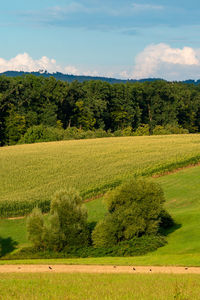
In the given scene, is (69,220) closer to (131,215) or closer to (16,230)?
(131,215)

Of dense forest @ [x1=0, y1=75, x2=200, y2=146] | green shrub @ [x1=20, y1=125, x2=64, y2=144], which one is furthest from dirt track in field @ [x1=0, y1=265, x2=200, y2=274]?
dense forest @ [x1=0, y1=75, x2=200, y2=146]

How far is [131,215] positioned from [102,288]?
19.4m

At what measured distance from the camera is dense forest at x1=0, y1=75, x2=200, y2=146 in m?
114

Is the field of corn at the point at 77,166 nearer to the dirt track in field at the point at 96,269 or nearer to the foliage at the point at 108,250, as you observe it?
the foliage at the point at 108,250

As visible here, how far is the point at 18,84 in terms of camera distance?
116m

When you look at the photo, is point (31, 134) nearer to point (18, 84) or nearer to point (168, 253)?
point (18, 84)

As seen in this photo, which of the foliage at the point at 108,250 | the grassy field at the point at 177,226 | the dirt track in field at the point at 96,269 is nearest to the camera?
the dirt track in field at the point at 96,269

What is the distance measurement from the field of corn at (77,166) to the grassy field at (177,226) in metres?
2.60

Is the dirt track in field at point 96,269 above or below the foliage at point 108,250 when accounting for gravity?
above

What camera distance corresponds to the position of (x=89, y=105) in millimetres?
125750

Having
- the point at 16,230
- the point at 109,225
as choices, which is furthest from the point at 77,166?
the point at 109,225

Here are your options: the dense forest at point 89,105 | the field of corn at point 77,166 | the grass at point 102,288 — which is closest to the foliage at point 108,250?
the field of corn at point 77,166

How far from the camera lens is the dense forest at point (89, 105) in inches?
4508

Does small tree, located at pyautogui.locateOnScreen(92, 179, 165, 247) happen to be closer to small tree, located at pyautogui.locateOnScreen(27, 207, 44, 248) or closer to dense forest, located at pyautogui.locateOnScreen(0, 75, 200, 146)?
small tree, located at pyautogui.locateOnScreen(27, 207, 44, 248)
